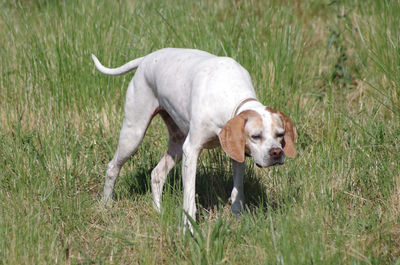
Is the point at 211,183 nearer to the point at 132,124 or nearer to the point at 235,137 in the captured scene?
the point at 132,124

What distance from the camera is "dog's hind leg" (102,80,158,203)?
405 centimetres

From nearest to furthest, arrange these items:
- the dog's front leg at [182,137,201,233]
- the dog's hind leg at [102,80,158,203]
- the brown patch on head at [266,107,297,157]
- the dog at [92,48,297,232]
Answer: the dog at [92,48,297,232] < the brown patch on head at [266,107,297,157] < the dog's front leg at [182,137,201,233] < the dog's hind leg at [102,80,158,203]

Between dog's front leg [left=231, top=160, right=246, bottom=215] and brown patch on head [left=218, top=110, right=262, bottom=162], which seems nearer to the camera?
brown patch on head [left=218, top=110, right=262, bottom=162]

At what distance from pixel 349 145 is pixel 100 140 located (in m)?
2.11

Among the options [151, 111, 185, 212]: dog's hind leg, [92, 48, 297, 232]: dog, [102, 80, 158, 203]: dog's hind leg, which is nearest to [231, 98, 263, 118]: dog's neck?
[92, 48, 297, 232]: dog

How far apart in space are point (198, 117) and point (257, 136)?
0.46m

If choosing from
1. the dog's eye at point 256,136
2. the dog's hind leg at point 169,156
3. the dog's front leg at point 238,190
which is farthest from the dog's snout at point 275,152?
the dog's hind leg at point 169,156

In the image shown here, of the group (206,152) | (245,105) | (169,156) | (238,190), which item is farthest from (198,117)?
(206,152)

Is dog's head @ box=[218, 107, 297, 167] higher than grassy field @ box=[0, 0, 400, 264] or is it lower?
higher

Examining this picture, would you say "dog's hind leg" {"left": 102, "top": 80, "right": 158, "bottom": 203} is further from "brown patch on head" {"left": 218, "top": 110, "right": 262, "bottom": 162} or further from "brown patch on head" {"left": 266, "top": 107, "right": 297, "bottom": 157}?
"brown patch on head" {"left": 266, "top": 107, "right": 297, "bottom": 157}

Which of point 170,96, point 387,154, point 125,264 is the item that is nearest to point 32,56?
point 170,96

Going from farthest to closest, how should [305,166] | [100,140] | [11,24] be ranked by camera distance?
[11,24]
[100,140]
[305,166]

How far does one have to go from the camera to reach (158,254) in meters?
3.12

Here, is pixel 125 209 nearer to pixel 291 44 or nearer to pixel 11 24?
pixel 291 44
